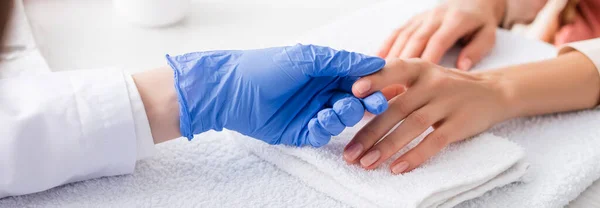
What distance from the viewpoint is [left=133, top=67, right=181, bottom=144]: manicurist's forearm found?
0.85m

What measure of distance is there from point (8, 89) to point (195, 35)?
482 millimetres

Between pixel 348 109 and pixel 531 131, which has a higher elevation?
pixel 348 109

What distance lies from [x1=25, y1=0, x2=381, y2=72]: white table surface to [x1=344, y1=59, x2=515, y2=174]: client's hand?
34 centimetres

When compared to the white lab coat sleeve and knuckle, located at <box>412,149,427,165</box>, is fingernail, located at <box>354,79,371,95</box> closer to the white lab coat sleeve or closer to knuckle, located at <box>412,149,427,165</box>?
knuckle, located at <box>412,149,427,165</box>

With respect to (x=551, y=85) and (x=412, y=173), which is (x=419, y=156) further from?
(x=551, y=85)

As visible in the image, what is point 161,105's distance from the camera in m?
0.85

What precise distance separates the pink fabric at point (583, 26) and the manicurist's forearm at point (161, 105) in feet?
2.51

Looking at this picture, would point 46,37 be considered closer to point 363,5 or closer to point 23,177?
point 23,177

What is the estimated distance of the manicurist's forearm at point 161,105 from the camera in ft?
2.80

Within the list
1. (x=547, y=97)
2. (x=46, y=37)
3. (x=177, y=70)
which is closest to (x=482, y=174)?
(x=547, y=97)

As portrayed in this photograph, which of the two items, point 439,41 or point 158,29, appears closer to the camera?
point 439,41

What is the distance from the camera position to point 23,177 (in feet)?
2.59

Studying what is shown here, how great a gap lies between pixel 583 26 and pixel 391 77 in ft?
1.90

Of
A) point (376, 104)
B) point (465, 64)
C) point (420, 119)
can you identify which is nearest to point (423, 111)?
point (420, 119)
